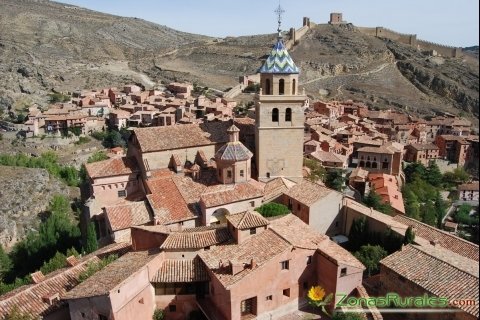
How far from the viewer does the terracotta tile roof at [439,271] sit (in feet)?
47.7

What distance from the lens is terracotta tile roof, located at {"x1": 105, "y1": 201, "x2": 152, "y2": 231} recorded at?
844 inches

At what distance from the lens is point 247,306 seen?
16.6 metres

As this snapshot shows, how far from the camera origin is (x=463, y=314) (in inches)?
538

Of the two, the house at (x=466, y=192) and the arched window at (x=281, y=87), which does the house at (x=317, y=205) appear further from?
the house at (x=466, y=192)

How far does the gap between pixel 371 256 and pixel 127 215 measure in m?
12.1

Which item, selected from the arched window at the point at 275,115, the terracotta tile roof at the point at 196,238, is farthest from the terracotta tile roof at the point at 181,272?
the arched window at the point at 275,115

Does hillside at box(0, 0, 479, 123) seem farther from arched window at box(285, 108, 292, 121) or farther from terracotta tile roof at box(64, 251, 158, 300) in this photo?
terracotta tile roof at box(64, 251, 158, 300)

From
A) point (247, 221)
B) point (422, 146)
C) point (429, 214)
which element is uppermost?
point (247, 221)

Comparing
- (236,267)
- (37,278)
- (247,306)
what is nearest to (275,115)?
(236,267)

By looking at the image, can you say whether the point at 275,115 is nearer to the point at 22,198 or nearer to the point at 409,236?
the point at 409,236

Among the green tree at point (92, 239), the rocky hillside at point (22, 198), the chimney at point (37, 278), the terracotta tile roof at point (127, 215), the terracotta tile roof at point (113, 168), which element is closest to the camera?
the chimney at point (37, 278)

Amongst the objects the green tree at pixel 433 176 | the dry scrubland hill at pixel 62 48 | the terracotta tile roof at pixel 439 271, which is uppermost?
the dry scrubland hill at pixel 62 48

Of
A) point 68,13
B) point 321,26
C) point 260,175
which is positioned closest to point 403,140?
point 260,175

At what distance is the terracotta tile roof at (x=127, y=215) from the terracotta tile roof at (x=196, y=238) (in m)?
3.82
